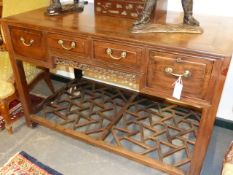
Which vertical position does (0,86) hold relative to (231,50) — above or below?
below

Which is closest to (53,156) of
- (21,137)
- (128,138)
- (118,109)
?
(21,137)

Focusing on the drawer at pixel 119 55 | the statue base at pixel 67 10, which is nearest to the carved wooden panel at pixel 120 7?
the statue base at pixel 67 10

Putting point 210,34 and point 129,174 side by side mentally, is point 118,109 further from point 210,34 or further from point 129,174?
point 210,34

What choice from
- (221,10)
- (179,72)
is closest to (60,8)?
(179,72)

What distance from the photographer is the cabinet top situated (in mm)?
942

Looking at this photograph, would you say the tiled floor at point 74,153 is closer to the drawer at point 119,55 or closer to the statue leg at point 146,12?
the drawer at point 119,55

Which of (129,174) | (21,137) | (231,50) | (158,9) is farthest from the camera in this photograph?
(21,137)

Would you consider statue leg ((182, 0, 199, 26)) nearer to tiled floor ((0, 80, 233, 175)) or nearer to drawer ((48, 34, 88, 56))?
drawer ((48, 34, 88, 56))

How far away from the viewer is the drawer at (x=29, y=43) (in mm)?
1270

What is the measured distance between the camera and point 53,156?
1.53 metres

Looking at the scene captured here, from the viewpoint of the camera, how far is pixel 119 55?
109 centimetres

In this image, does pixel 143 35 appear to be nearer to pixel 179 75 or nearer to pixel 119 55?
pixel 119 55

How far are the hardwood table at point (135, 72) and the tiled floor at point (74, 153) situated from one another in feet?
0.35

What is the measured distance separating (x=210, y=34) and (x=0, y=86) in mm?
1296
